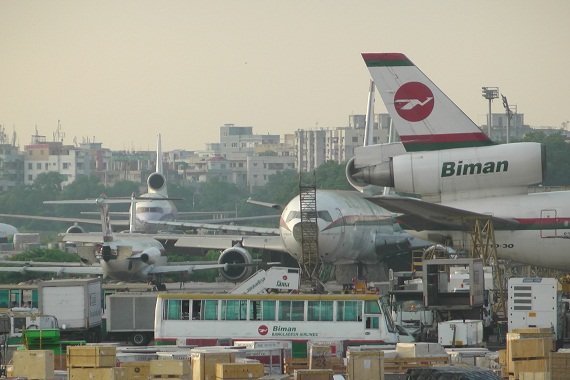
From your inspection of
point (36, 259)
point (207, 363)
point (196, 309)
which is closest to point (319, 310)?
point (196, 309)

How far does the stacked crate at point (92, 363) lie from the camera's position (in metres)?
37.2

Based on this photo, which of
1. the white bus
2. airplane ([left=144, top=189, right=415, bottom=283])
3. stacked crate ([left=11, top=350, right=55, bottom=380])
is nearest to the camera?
stacked crate ([left=11, top=350, right=55, bottom=380])

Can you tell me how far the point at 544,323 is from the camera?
5159cm

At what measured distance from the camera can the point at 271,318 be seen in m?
49.9

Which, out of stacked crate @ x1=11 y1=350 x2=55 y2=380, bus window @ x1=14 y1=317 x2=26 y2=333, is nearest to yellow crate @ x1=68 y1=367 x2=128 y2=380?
stacked crate @ x1=11 y1=350 x2=55 y2=380

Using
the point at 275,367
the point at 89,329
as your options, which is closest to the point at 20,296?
the point at 89,329

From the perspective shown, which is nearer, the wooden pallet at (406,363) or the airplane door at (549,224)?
the wooden pallet at (406,363)

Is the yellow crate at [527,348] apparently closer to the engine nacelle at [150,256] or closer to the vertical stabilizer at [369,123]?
the engine nacelle at [150,256]

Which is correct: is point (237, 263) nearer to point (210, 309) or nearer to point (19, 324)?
point (19, 324)

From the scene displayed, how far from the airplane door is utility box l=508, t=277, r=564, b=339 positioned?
606 cm

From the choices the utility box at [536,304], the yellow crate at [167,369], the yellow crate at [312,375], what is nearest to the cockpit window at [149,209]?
the utility box at [536,304]

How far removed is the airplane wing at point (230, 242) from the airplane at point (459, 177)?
25.6 m

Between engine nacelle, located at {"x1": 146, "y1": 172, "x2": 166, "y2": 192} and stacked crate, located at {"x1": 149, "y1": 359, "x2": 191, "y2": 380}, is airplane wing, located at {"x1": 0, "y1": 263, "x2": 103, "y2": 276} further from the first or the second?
engine nacelle, located at {"x1": 146, "y1": 172, "x2": 166, "y2": 192}

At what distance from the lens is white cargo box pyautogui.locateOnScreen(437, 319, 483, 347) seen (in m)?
50.1
